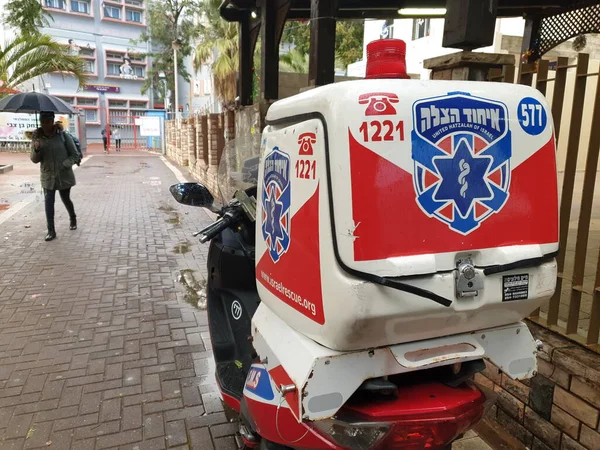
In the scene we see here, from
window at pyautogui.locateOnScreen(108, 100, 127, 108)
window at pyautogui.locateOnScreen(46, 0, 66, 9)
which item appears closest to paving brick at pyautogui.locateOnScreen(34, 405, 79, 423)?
window at pyautogui.locateOnScreen(46, 0, 66, 9)

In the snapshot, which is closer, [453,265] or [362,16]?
[453,265]

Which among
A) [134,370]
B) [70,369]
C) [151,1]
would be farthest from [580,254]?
[151,1]

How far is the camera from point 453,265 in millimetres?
1401

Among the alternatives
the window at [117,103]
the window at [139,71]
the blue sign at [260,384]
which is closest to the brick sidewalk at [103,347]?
the blue sign at [260,384]

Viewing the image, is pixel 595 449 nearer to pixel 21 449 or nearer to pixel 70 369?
pixel 21 449

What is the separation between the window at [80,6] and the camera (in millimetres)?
37344

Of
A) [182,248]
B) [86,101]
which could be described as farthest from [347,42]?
[86,101]

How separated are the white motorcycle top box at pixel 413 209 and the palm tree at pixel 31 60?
1466cm

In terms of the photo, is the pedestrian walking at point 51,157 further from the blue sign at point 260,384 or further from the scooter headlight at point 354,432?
the scooter headlight at point 354,432

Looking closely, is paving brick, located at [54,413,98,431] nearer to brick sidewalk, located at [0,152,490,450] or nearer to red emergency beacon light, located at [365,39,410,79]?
brick sidewalk, located at [0,152,490,450]

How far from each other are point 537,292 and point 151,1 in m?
40.1

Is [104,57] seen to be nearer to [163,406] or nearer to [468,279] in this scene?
[163,406]

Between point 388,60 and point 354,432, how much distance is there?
3.99 ft

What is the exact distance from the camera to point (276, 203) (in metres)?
1.63
